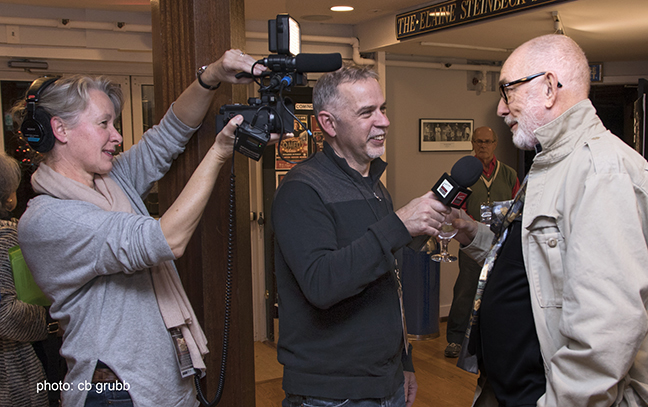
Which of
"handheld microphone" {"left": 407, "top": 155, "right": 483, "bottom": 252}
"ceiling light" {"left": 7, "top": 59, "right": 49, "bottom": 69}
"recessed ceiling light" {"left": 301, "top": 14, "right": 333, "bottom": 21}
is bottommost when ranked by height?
"handheld microphone" {"left": 407, "top": 155, "right": 483, "bottom": 252}

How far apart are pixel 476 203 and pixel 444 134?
1.44m

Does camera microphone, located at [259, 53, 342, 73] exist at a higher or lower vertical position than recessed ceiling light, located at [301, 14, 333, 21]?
lower

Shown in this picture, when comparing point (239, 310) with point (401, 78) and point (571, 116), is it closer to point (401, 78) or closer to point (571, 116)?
point (571, 116)

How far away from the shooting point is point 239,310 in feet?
6.06

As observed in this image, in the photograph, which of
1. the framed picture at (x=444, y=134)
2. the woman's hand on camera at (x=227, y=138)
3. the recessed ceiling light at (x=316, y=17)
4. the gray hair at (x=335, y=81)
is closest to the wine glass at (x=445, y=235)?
the gray hair at (x=335, y=81)

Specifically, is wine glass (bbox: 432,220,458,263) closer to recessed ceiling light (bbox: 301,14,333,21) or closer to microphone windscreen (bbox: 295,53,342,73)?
microphone windscreen (bbox: 295,53,342,73)

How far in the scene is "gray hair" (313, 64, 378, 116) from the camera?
5.77ft

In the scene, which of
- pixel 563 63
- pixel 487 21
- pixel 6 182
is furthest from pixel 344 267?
pixel 487 21

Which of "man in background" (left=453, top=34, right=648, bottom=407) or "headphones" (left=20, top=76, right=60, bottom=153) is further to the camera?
"headphones" (left=20, top=76, right=60, bottom=153)

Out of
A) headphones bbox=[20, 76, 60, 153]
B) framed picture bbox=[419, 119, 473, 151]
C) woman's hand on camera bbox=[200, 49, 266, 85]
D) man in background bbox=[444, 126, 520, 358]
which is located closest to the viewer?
headphones bbox=[20, 76, 60, 153]

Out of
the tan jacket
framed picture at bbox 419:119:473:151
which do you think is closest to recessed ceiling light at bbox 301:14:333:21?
framed picture at bbox 419:119:473:151

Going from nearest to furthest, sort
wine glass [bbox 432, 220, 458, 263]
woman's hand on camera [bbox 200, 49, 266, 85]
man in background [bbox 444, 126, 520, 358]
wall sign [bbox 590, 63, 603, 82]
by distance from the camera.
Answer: woman's hand on camera [bbox 200, 49, 266, 85] → wine glass [bbox 432, 220, 458, 263] → man in background [bbox 444, 126, 520, 358] → wall sign [bbox 590, 63, 603, 82]

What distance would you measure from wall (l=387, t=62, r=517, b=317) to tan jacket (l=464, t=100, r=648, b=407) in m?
4.12

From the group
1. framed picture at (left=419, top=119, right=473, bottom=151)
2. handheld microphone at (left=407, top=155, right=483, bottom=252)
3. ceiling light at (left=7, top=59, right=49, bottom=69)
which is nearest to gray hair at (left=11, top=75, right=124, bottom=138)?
handheld microphone at (left=407, top=155, right=483, bottom=252)
